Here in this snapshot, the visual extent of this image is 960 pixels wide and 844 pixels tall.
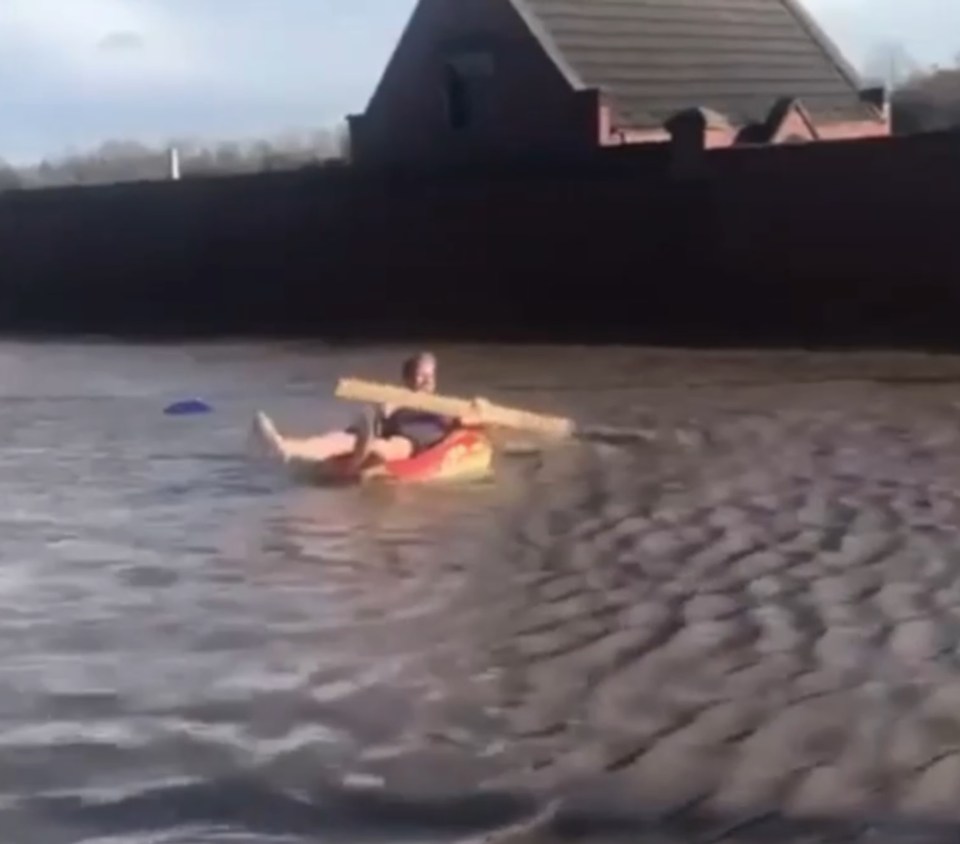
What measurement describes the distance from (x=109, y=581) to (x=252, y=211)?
22.8 metres

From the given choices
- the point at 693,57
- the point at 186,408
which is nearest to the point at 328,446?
the point at 186,408

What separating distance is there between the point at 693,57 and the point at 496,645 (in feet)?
94.1

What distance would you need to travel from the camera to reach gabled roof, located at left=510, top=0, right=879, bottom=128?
110ft

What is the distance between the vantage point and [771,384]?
19156 millimetres

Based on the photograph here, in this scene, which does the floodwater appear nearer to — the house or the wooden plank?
the wooden plank

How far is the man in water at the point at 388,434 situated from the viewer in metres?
→ 12.6

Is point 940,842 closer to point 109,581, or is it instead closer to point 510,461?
point 109,581

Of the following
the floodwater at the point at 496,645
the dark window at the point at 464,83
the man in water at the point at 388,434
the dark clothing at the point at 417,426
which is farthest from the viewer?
the dark window at the point at 464,83

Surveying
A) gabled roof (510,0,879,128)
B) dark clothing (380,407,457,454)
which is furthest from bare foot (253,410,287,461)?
gabled roof (510,0,879,128)

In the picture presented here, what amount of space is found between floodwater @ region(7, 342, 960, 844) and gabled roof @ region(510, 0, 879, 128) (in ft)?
61.8

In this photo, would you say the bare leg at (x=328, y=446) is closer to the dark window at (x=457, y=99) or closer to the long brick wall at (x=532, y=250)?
the long brick wall at (x=532, y=250)

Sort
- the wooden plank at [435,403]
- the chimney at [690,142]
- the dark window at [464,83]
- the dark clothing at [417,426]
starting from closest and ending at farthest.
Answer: the wooden plank at [435,403] → the dark clothing at [417,426] → the chimney at [690,142] → the dark window at [464,83]

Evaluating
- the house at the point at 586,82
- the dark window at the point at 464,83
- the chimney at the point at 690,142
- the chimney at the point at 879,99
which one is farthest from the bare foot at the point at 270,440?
the chimney at the point at 879,99

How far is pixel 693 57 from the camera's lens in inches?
1394
